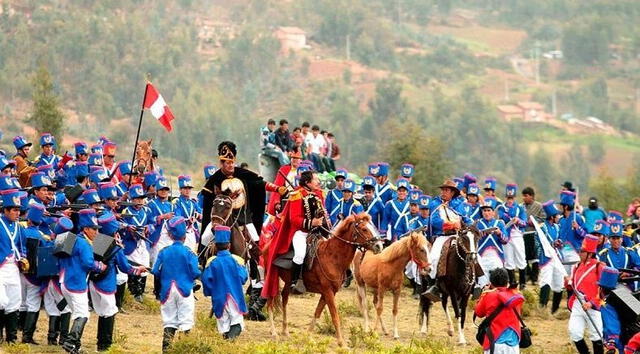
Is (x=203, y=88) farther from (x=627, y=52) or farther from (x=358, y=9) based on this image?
(x=627, y=52)

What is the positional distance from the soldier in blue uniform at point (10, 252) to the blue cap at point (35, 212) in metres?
0.31

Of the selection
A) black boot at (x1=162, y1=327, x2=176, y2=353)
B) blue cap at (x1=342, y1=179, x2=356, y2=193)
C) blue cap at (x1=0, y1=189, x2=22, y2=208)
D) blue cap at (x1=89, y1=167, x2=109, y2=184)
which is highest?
blue cap at (x1=0, y1=189, x2=22, y2=208)

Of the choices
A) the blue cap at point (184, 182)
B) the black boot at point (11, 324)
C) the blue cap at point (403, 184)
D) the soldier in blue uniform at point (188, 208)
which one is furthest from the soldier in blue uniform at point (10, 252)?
the blue cap at point (403, 184)

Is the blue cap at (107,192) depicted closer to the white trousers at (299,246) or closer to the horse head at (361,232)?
the white trousers at (299,246)

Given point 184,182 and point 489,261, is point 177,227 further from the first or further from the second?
point 489,261

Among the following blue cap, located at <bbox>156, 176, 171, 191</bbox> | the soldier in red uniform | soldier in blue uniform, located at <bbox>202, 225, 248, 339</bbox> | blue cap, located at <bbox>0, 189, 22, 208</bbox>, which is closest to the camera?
blue cap, located at <bbox>0, 189, 22, 208</bbox>

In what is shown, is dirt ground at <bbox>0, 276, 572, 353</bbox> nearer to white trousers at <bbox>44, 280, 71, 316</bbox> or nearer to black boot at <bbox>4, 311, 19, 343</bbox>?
black boot at <bbox>4, 311, 19, 343</bbox>

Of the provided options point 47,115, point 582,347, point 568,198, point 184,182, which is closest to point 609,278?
point 582,347

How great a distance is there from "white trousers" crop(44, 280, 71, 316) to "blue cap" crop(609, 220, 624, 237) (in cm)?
782

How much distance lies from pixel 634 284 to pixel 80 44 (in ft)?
282

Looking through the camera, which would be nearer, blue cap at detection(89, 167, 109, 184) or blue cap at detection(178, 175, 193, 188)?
blue cap at detection(89, 167, 109, 184)

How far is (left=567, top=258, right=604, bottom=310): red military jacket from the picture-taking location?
17.8 meters

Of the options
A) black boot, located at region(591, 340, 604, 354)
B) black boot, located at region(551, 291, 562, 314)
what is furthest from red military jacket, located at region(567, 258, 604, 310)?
black boot, located at region(551, 291, 562, 314)

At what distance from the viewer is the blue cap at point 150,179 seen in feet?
74.3
